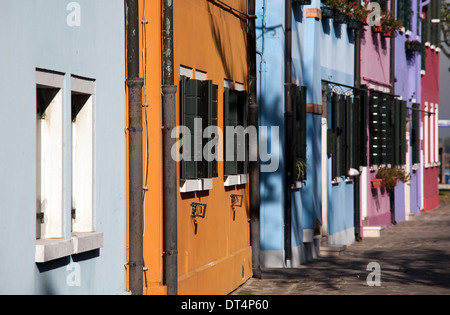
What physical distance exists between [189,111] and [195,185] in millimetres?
836

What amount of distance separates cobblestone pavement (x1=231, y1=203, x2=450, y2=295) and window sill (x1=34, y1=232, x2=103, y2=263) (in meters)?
4.73

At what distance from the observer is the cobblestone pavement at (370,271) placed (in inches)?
526

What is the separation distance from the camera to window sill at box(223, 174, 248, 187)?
13.0m

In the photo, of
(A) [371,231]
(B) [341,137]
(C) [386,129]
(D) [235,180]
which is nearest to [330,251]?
(B) [341,137]

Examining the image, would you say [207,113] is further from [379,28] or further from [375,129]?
[379,28]

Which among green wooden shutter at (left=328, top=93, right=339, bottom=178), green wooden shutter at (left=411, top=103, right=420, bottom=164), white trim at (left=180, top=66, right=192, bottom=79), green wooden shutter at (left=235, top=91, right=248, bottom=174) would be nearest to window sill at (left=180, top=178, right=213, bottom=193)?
white trim at (left=180, top=66, right=192, bottom=79)

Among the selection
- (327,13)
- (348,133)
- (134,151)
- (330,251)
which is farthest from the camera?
(348,133)

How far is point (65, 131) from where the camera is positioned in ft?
26.3

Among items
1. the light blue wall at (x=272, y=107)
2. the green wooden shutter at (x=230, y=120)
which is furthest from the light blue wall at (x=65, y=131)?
the light blue wall at (x=272, y=107)

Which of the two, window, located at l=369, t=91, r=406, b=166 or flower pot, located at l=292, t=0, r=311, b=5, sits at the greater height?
flower pot, located at l=292, t=0, r=311, b=5

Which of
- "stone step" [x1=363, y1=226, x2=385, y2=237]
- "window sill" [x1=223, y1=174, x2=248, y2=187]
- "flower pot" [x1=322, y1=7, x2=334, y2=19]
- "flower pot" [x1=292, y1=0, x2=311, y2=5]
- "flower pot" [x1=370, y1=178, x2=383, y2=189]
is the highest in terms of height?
"flower pot" [x1=322, y1=7, x2=334, y2=19]

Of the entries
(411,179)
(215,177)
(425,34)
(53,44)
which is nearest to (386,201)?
(411,179)

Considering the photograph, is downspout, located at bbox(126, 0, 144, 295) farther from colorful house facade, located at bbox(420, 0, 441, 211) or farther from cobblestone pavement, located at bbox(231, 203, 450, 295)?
colorful house facade, located at bbox(420, 0, 441, 211)
